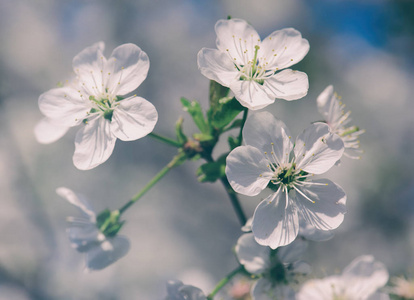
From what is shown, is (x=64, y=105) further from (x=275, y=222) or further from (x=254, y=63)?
(x=275, y=222)

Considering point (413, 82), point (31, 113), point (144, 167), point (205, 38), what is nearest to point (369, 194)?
point (413, 82)

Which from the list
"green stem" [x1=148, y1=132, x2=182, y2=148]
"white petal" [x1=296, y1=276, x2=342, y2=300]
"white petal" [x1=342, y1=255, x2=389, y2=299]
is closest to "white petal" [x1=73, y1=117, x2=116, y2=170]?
"green stem" [x1=148, y1=132, x2=182, y2=148]

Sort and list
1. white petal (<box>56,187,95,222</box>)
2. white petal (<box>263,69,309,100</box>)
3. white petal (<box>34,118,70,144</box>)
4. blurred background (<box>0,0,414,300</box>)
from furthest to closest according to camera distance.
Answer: blurred background (<box>0,0,414,300</box>)
white petal (<box>34,118,70,144</box>)
white petal (<box>56,187,95,222</box>)
white petal (<box>263,69,309,100</box>)

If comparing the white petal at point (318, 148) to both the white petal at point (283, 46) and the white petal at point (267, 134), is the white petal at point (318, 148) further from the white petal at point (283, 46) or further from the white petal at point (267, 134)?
the white petal at point (283, 46)

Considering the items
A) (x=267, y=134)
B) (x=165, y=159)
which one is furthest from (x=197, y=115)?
(x=165, y=159)

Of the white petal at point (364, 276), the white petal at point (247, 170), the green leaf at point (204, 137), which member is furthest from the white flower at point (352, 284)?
the green leaf at point (204, 137)

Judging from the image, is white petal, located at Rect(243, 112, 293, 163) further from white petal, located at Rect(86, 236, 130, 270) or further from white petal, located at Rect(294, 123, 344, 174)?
white petal, located at Rect(86, 236, 130, 270)
